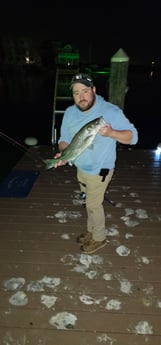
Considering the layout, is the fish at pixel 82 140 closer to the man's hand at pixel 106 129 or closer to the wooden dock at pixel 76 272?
the man's hand at pixel 106 129

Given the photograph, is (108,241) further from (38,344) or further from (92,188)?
(38,344)

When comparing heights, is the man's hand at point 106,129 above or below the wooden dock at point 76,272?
above

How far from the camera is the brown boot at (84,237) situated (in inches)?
157

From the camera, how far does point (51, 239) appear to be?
416 centimetres

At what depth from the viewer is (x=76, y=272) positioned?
350 centimetres

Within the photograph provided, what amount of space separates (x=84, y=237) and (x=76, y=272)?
0.66 meters

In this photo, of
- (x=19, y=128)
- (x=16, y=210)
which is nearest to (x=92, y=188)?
(x=16, y=210)

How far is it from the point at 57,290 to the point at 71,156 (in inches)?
60.2

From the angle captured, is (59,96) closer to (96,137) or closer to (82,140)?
(96,137)

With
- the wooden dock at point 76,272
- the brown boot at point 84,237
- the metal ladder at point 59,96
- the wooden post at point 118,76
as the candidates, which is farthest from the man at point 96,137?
the metal ladder at point 59,96

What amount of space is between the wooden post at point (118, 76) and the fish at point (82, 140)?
5102 mm

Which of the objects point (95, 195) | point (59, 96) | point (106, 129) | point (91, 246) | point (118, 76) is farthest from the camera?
point (59, 96)

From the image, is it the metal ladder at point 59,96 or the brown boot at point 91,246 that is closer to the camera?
the brown boot at point 91,246

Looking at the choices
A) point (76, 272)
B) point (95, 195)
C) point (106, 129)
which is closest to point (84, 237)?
point (76, 272)
